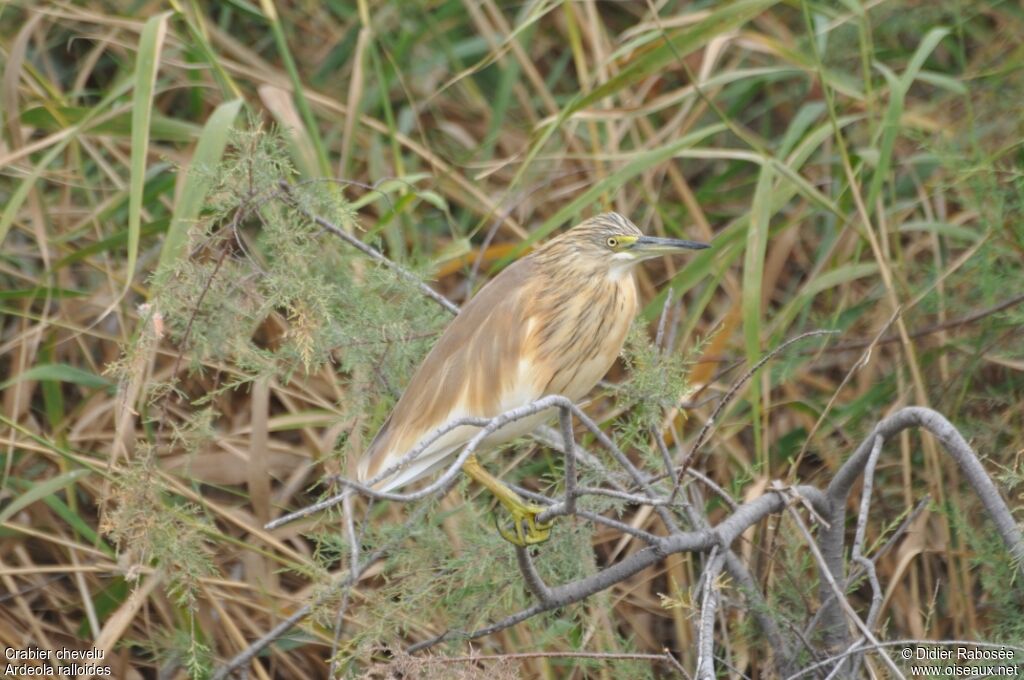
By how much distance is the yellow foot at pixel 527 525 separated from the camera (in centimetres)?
209

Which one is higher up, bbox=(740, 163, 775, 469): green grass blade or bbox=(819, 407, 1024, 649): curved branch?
bbox=(740, 163, 775, 469): green grass blade

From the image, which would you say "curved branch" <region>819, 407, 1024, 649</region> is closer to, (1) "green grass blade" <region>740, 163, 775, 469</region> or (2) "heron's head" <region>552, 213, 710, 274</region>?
(1) "green grass blade" <region>740, 163, 775, 469</region>

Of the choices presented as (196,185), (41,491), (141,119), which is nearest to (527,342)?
(196,185)

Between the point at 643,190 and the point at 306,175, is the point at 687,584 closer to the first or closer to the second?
the point at 643,190

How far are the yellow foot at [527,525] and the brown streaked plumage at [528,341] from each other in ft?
0.41

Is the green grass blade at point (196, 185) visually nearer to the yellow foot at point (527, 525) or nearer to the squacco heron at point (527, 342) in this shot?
the squacco heron at point (527, 342)

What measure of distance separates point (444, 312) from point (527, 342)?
0.74 ft

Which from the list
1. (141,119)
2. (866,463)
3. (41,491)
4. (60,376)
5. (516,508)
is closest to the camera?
(866,463)

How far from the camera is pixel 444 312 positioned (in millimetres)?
2479

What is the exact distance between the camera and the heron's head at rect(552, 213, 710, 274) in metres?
2.38

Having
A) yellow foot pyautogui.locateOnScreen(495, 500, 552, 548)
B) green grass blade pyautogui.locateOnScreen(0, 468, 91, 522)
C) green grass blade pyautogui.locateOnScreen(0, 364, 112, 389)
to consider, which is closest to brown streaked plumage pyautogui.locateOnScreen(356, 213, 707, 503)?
yellow foot pyautogui.locateOnScreen(495, 500, 552, 548)

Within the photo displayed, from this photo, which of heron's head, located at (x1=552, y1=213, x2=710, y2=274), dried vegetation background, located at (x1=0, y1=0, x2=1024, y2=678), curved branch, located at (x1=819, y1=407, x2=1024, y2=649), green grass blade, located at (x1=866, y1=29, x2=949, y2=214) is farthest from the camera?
green grass blade, located at (x1=866, y1=29, x2=949, y2=214)

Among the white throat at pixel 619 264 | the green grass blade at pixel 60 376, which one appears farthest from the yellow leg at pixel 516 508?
the green grass blade at pixel 60 376

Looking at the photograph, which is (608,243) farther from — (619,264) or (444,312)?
(444,312)
